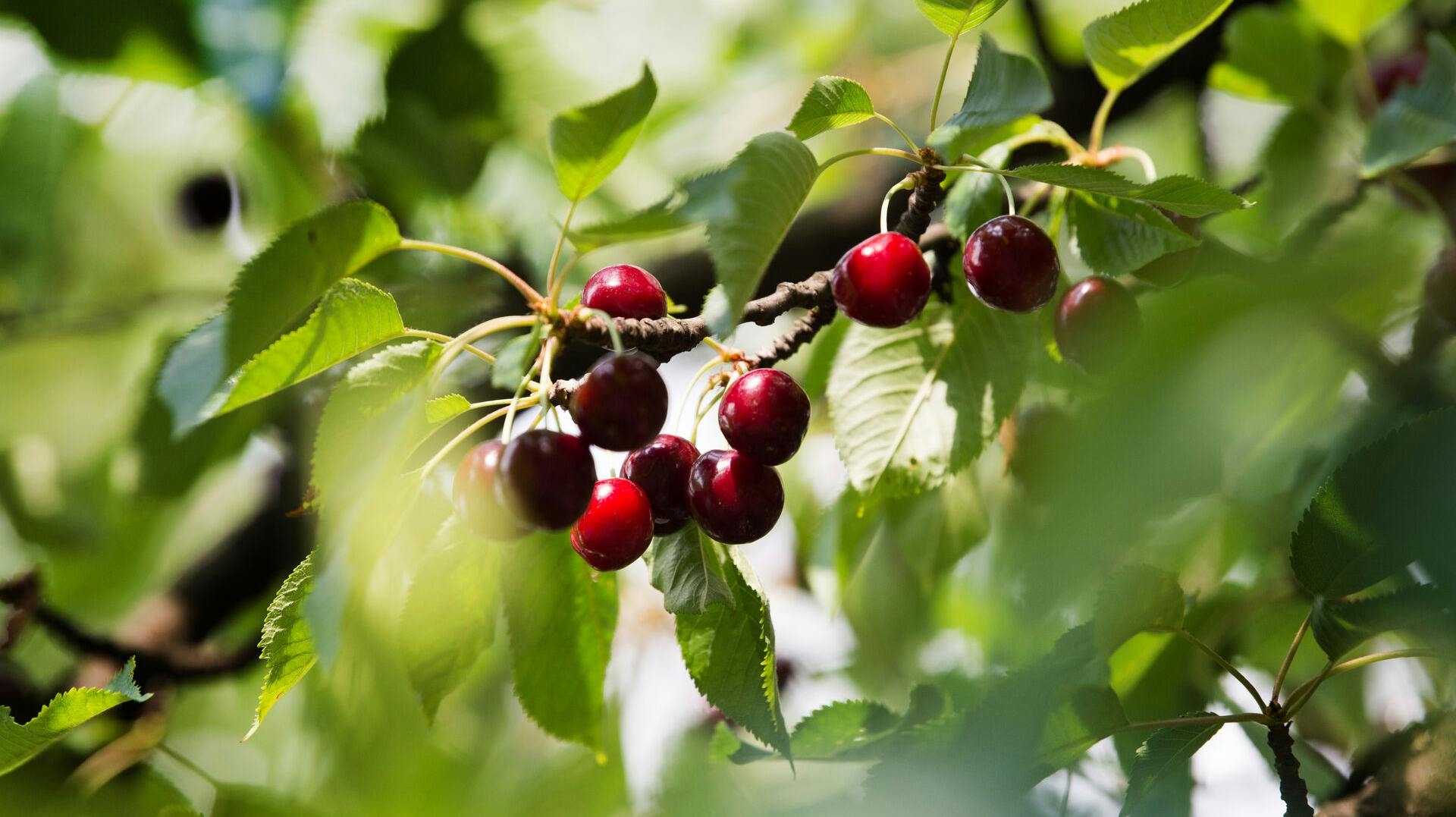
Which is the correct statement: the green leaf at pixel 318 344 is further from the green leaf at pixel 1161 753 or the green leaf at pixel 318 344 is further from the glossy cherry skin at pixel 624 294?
the green leaf at pixel 1161 753

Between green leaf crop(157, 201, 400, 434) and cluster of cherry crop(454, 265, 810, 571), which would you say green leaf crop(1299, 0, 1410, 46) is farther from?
green leaf crop(157, 201, 400, 434)

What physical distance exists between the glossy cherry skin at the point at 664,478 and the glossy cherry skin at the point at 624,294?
13cm

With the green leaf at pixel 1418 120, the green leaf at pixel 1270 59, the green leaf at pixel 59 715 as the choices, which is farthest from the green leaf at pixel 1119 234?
the green leaf at pixel 59 715

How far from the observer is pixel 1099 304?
1.04m

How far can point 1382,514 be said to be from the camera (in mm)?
855

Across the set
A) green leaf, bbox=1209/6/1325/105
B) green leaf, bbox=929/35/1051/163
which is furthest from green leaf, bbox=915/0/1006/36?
green leaf, bbox=1209/6/1325/105

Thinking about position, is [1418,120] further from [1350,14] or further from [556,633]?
[556,633]

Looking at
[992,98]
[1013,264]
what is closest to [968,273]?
[1013,264]

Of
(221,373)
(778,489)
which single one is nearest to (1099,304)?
(778,489)

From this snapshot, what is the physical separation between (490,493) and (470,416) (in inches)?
44.2

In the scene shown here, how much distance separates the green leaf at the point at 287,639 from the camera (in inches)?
34.5

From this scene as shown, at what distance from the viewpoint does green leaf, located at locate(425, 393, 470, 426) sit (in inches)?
36.3

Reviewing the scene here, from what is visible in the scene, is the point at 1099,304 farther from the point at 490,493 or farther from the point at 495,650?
the point at 495,650

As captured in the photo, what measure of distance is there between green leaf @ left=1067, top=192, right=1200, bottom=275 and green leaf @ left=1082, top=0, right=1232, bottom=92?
17cm
